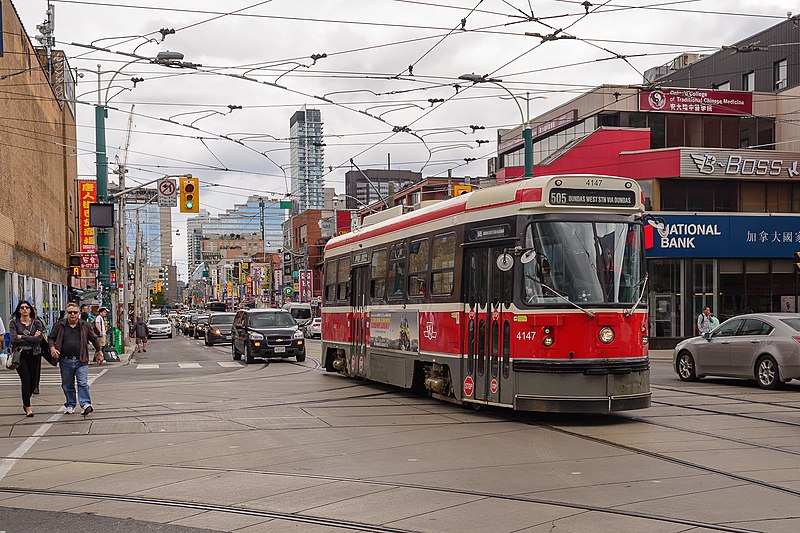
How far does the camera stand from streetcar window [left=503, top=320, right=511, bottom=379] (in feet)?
45.2

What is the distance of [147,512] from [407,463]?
333 cm

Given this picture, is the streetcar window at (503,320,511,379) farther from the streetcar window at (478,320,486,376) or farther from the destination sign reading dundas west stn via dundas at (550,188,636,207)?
the destination sign reading dundas west stn via dundas at (550,188,636,207)

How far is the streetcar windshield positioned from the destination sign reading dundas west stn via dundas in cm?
32

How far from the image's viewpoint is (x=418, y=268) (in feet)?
56.5

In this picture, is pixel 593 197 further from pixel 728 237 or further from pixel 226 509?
pixel 728 237

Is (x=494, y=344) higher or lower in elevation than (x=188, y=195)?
lower

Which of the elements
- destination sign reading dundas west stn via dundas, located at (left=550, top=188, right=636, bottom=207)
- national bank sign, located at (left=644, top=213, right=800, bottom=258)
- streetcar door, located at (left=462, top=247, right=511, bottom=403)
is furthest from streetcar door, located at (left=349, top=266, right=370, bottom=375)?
national bank sign, located at (left=644, top=213, right=800, bottom=258)

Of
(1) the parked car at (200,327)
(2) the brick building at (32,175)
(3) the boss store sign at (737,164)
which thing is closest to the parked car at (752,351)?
(2) the brick building at (32,175)

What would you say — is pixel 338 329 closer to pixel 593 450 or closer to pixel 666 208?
pixel 593 450

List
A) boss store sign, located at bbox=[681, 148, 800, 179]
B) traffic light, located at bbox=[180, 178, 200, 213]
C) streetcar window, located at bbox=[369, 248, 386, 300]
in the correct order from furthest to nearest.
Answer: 1. boss store sign, located at bbox=[681, 148, 800, 179]
2. traffic light, located at bbox=[180, 178, 200, 213]
3. streetcar window, located at bbox=[369, 248, 386, 300]

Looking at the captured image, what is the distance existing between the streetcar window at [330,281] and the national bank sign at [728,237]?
20.3 metres

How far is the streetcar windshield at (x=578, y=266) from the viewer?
13484mm

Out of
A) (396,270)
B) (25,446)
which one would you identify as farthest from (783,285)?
(25,446)

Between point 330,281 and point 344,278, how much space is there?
157cm
